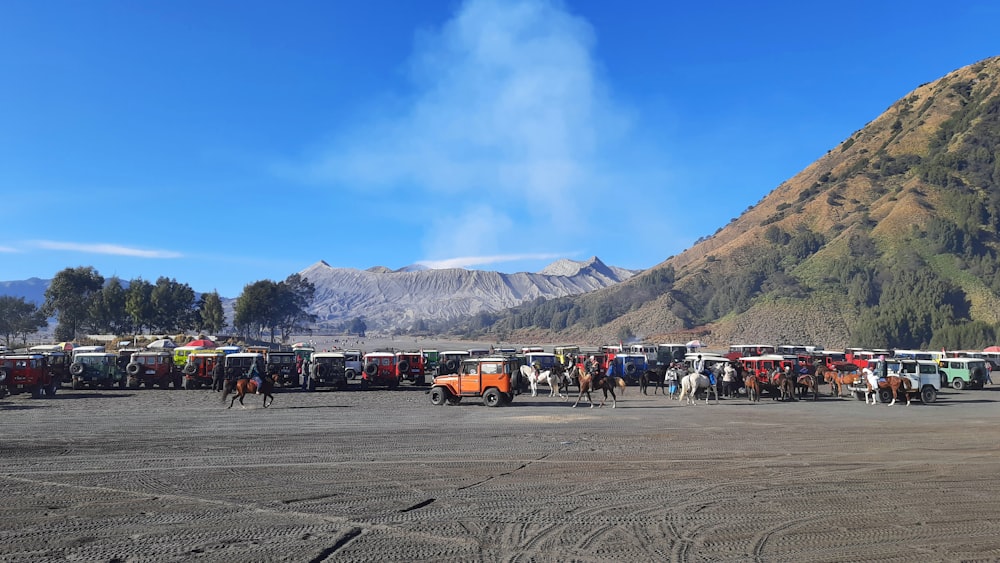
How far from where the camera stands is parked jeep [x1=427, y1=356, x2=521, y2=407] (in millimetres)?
28016

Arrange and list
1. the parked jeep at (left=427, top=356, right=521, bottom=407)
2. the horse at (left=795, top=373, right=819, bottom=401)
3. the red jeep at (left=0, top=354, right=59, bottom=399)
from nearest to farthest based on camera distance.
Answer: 1. the parked jeep at (left=427, top=356, right=521, bottom=407)
2. the red jeep at (left=0, top=354, right=59, bottom=399)
3. the horse at (left=795, top=373, right=819, bottom=401)

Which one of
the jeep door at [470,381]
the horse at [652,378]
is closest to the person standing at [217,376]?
the jeep door at [470,381]

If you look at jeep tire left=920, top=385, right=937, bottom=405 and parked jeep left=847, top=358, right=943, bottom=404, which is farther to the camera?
jeep tire left=920, top=385, right=937, bottom=405

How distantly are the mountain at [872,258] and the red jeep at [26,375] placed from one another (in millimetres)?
86707

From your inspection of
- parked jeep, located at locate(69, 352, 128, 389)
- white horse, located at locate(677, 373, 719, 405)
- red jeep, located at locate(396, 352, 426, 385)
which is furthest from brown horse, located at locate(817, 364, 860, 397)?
parked jeep, located at locate(69, 352, 128, 389)

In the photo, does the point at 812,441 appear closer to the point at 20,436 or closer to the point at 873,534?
the point at 873,534

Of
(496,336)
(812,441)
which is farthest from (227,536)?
(496,336)

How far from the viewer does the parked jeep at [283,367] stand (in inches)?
1442

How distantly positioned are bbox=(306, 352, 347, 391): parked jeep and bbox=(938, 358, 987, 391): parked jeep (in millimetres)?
33181

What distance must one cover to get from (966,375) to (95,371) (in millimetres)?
47021

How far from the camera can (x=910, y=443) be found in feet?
58.5

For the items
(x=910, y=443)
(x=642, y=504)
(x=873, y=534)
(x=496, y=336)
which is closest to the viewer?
(x=873, y=534)

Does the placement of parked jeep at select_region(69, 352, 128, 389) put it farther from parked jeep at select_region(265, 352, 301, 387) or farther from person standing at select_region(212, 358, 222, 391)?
parked jeep at select_region(265, 352, 301, 387)

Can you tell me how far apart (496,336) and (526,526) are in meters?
177
